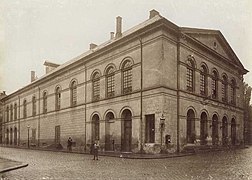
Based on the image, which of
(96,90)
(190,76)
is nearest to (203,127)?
(190,76)

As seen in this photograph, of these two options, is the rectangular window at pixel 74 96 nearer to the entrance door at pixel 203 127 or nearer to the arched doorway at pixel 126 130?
the arched doorway at pixel 126 130

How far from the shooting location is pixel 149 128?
2080cm

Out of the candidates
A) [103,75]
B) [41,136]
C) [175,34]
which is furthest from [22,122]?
[175,34]

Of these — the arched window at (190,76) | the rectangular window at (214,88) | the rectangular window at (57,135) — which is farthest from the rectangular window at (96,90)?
the rectangular window at (214,88)

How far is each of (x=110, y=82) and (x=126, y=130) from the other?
478 centimetres

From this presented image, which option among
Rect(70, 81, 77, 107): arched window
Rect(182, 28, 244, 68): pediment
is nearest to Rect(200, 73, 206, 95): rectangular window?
Rect(182, 28, 244, 68): pediment

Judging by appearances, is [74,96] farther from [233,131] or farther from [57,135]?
[233,131]

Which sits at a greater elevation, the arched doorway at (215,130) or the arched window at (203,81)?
the arched window at (203,81)

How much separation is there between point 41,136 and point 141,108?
18865 millimetres

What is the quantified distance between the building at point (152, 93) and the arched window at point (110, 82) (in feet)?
0.30

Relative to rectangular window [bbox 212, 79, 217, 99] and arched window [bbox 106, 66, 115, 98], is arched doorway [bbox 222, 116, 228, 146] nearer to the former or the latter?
rectangular window [bbox 212, 79, 217, 99]

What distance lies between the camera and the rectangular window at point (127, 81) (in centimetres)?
2295

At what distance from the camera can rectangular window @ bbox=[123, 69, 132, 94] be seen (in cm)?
2295

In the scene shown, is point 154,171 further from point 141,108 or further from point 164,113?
point 141,108
